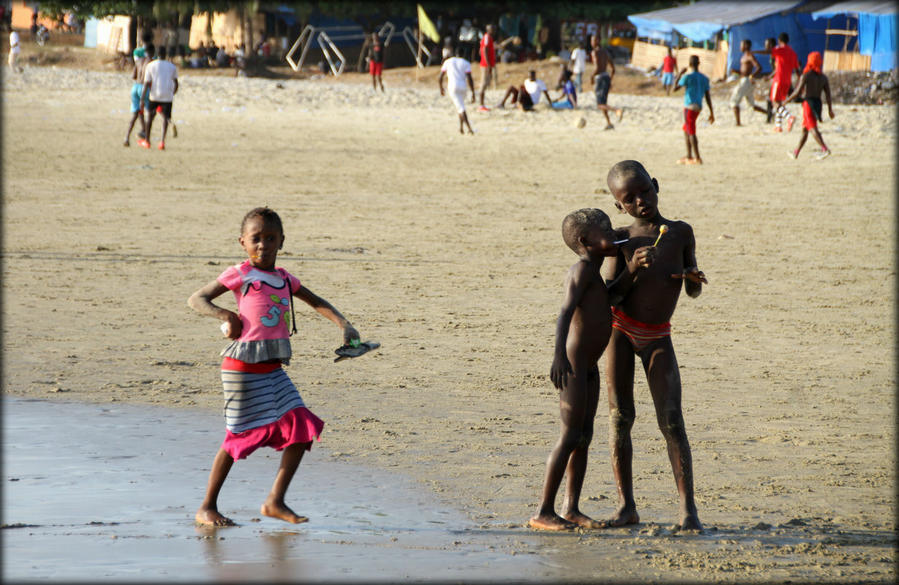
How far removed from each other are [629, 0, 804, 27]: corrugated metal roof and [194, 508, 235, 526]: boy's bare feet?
33.3 m

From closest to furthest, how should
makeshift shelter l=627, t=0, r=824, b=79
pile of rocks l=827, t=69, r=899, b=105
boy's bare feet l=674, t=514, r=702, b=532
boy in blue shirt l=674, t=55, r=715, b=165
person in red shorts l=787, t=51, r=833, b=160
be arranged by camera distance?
boy's bare feet l=674, t=514, r=702, b=532, person in red shorts l=787, t=51, r=833, b=160, boy in blue shirt l=674, t=55, r=715, b=165, pile of rocks l=827, t=69, r=899, b=105, makeshift shelter l=627, t=0, r=824, b=79

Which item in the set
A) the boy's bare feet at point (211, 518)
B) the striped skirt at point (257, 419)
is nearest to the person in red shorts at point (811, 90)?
the striped skirt at point (257, 419)

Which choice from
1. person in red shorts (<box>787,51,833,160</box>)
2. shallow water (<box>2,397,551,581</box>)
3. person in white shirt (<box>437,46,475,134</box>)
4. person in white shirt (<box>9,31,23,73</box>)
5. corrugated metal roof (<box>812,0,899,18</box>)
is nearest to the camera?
shallow water (<box>2,397,551,581</box>)

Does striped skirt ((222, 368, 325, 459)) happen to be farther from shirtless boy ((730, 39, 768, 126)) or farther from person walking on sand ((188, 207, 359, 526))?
shirtless boy ((730, 39, 768, 126))

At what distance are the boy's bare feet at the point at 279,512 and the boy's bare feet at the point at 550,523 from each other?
2.71ft

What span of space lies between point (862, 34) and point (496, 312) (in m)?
28.7

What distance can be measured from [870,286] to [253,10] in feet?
126

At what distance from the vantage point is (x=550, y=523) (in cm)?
409

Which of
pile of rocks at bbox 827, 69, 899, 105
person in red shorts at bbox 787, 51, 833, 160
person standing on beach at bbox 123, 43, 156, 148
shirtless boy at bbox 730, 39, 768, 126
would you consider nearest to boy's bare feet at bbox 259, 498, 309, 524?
person in red shorts at bbox 787, 51, 833, 160

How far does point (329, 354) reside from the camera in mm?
7133

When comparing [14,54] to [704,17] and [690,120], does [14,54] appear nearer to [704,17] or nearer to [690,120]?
[704,17]

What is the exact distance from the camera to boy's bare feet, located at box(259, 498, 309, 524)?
4.12 metres

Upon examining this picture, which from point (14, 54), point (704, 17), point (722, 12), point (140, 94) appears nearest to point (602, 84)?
point (140, 94)

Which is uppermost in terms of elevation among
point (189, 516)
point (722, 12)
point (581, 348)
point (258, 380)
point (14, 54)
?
point (722, 12)
